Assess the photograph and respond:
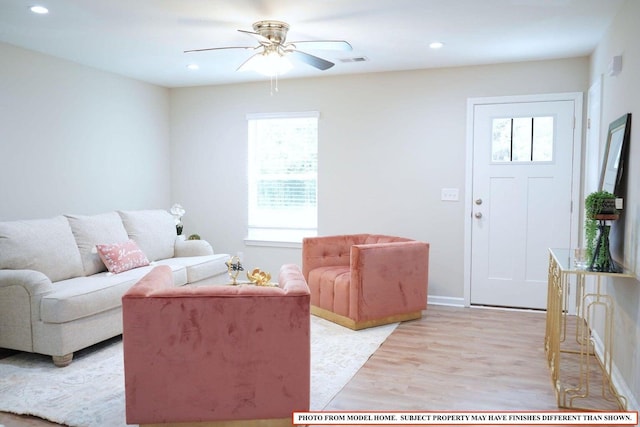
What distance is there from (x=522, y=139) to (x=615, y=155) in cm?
160

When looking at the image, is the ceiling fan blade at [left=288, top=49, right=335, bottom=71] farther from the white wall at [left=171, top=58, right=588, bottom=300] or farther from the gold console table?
the gold console table

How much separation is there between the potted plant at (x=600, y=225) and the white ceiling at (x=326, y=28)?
132cm

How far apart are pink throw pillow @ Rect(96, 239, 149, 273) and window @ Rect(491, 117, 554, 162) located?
3421 millimetres

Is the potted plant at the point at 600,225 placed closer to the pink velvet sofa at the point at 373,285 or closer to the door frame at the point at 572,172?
the pink velvet sofa at the point at 373,285

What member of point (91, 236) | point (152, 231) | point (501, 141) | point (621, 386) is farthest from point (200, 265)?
point (621, 386)

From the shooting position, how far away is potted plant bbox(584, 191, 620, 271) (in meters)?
2.69

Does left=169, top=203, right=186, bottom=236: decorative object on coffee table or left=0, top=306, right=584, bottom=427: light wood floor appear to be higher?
left=169, top=203, right=186, bottom=236: decorative object on coffee table

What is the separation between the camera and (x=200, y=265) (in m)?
4.68

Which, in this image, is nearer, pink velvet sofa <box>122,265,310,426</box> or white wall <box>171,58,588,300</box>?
pink velvet sofa <box>122,265,310,426</box>

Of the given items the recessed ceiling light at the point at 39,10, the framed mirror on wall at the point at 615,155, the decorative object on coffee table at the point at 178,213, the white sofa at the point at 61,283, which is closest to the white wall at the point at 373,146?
the decorative object on coffee table at the point at 178,213

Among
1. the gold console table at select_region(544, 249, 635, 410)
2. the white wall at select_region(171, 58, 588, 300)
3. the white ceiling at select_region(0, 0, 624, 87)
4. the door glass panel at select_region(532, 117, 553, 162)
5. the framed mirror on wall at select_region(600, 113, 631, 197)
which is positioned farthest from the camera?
the white wall at select_region(171, 58, 588, 300)

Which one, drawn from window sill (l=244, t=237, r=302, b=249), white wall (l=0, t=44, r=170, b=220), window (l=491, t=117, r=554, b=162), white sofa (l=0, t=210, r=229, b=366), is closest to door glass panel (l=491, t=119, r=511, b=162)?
window (l=491, t=117, r=554, b=162)

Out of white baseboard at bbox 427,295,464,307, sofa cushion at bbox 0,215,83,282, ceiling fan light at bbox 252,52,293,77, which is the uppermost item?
ceiling fan light at bbox 252,52,293,77

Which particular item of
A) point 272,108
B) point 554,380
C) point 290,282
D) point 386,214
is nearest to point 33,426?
point 290,282
